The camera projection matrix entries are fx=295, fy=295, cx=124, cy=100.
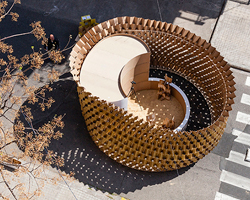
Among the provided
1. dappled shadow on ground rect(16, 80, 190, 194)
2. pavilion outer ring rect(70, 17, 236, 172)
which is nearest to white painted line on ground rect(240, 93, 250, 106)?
pavilion outer ring rect(70, 17, 236, 172)

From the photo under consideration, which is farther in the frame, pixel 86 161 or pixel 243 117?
pixel 243 117

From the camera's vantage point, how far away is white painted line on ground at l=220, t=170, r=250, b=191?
50.1 feet

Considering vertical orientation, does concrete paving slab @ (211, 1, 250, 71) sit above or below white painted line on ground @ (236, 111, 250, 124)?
above

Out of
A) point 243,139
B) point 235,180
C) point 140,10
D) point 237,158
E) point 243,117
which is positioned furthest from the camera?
point 140,10

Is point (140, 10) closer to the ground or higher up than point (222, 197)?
higher up

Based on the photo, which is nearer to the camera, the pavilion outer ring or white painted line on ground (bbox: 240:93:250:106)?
the pavilion outer ring

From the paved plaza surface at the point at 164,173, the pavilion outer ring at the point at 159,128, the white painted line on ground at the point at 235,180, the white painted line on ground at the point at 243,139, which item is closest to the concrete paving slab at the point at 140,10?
the paved plaza surface at the point at 164,173

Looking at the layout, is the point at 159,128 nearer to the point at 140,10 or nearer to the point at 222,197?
the point at 222,197

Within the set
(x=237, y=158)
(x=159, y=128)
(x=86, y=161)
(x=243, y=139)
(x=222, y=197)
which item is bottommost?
(x=86, y=161)

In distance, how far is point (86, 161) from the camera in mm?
15930

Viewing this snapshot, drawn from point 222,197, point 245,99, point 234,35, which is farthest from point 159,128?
point 234,35

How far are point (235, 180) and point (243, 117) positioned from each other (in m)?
3.93

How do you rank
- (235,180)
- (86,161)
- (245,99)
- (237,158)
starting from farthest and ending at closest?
(245,99)
(237,158)
(86,161)
(235,180)

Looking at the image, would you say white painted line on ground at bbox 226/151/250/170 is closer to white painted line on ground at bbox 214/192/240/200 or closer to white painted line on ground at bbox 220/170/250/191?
white painted line on ground at bbox 220/170/250/191
